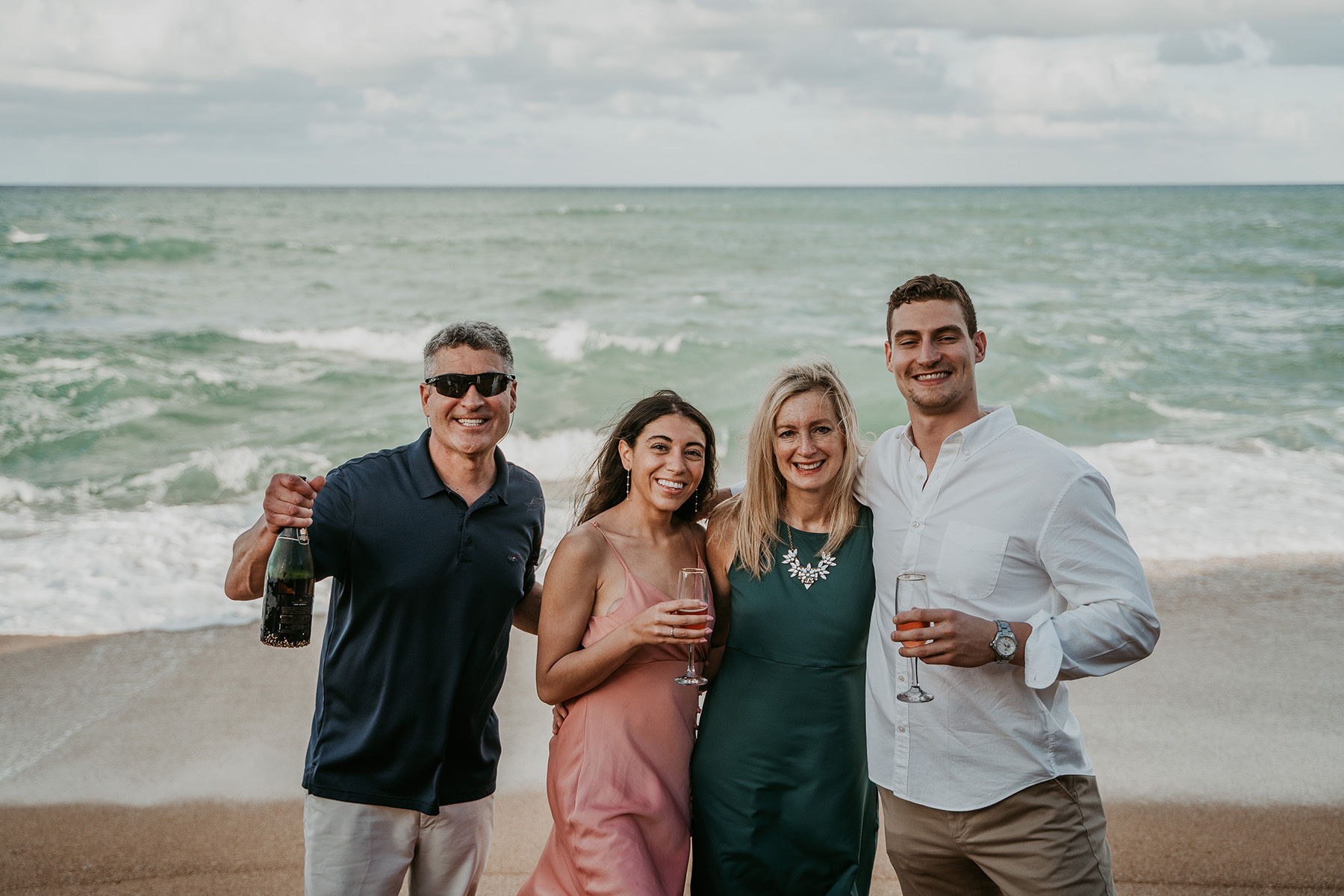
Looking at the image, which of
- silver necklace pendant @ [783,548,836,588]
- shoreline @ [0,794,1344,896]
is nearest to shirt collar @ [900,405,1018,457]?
silver necklace pendant @ [783,548,836,588]

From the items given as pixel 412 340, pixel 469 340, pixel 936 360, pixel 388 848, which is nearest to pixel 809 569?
pixel 936 360

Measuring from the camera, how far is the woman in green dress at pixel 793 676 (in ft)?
10.9

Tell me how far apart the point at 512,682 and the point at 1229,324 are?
2060 centimetres

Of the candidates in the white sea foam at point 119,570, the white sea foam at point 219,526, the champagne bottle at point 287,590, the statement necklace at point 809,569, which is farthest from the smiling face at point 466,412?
the white sea foam at point 119,570

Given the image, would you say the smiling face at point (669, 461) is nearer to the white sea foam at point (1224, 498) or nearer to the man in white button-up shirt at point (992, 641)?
the man in white button-up shirt at point (992, 641)

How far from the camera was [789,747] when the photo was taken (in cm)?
332

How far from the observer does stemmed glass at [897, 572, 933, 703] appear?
9.37 feet

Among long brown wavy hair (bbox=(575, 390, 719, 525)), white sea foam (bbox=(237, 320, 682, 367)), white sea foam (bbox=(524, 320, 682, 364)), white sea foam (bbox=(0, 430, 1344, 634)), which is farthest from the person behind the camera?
white sea foam (bbox=(237, 320, 682, 367))

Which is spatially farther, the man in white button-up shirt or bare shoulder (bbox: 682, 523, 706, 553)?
bare shoulder (bbox: 682, 523, 706, 553)

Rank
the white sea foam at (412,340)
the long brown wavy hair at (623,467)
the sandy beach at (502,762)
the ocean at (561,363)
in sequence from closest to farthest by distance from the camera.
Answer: the long brown wavy hair at (623,467) → the sandy beach at (502,762) → the ocean at (561,363) → the white sea foam at (412,340)

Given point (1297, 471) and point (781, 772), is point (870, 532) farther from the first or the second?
point (1297, 471)

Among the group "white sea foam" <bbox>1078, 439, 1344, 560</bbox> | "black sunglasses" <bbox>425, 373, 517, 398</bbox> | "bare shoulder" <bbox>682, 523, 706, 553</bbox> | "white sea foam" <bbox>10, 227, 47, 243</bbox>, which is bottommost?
"white sea foam" <bbox>1078, 439, 1344, 560</bbox>

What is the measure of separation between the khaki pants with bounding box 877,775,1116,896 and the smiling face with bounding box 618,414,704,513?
1.28 meters

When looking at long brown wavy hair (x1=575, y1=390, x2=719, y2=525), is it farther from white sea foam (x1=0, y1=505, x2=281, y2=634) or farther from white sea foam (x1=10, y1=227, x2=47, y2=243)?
white sea foam (x1=10, y1=227, x2=47, y2=243)
